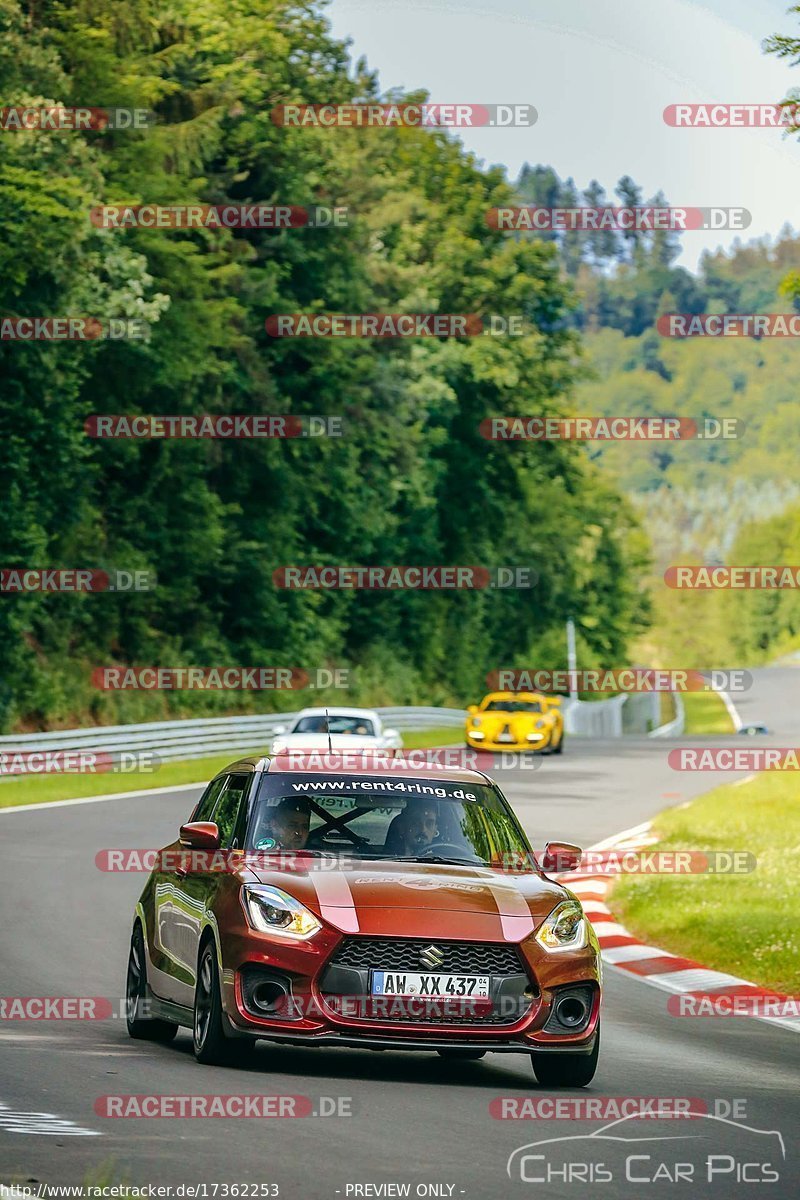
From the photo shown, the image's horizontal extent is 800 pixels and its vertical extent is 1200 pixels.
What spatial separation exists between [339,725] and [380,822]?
24.7 metres

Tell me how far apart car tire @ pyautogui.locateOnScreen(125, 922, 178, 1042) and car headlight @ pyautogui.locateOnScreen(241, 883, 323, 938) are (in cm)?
154

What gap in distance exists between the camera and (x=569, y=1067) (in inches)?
385

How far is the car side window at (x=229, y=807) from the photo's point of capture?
34.9 feet

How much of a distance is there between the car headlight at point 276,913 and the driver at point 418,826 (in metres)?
0.98

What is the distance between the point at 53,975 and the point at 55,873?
7.21 m

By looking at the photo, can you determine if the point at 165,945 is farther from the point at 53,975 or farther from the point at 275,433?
the point at 275,433

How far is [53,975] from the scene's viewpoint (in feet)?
44.5

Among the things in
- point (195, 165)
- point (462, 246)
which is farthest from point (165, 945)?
point (462, 246)

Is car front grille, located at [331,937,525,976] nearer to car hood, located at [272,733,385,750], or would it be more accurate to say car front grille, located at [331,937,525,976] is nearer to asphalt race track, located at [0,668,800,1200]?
asphalt race track, located at [0,668,800,1200]

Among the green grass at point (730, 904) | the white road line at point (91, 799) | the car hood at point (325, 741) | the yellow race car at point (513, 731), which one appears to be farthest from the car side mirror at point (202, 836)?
the yellow race car at point (513, 731)

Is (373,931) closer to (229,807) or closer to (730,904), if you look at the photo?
(229,807)

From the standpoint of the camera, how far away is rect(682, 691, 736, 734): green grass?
118 metres

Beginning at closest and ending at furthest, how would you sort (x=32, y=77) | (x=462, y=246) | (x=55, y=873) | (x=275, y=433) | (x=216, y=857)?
(x=216, y=857) → (x=55, y=873) → (x=32, y=77) → (x=275, y=433) → (x=462, y=246)

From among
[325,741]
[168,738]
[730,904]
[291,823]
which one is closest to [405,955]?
[291,823]
